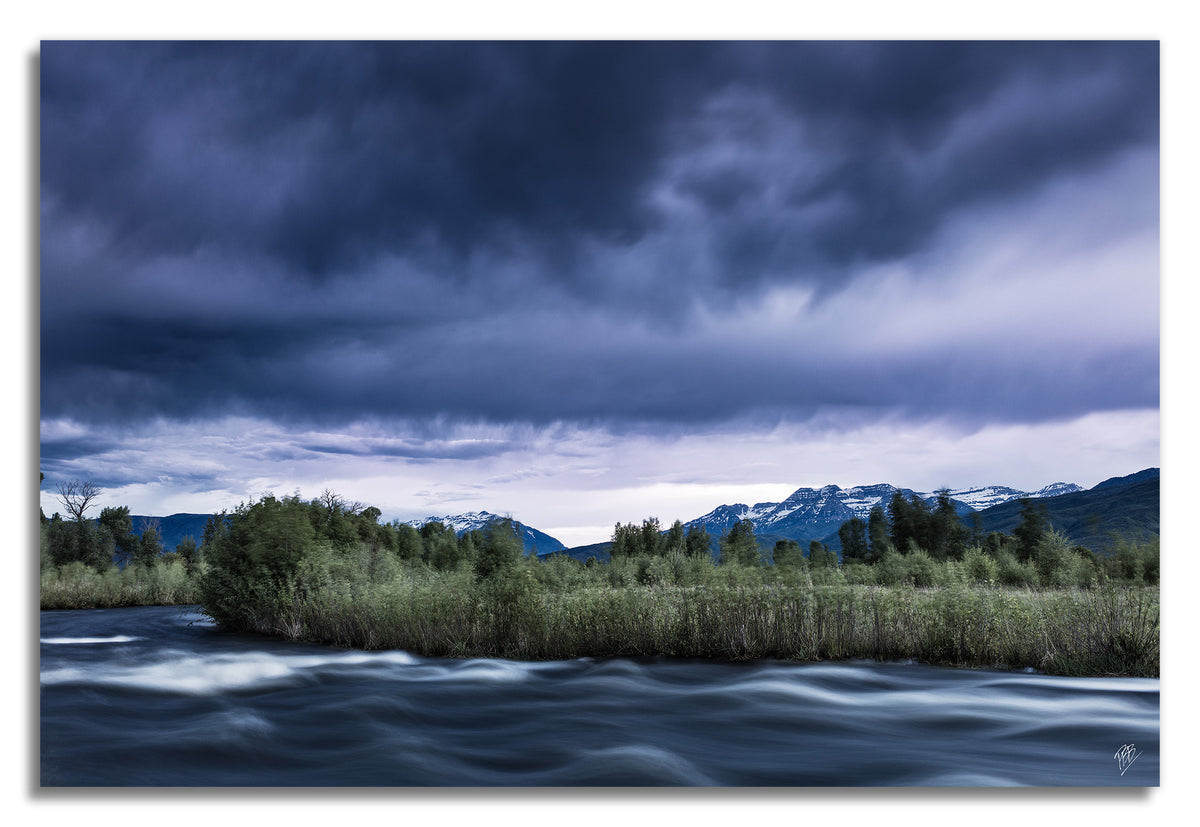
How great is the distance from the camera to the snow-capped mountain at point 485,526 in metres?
7.61

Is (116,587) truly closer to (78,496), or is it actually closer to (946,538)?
(78,496)

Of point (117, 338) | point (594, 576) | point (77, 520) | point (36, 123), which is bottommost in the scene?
point (594, 576)

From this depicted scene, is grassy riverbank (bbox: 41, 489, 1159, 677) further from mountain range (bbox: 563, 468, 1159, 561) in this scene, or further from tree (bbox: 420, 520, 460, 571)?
mountain range (bbox: 563, 468, 1159, 561)

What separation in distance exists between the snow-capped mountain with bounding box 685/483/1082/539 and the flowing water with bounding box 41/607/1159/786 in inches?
75.0

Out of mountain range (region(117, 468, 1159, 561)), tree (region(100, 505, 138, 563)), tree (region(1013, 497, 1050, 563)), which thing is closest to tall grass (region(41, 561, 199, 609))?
tree (region(100, 505, 138, 563))

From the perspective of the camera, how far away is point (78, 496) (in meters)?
5.92
